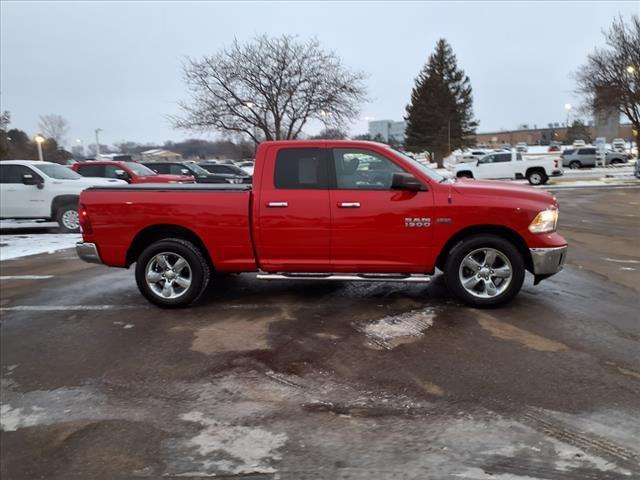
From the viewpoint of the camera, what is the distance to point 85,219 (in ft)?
18.9

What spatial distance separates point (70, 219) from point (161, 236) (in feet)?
26.3

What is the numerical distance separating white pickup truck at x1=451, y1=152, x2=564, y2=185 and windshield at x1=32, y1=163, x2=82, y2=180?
19829 mm

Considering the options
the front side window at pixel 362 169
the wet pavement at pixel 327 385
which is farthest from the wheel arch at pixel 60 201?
the front side window at pixel 362 169

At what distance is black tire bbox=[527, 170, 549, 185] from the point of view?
25.6 metres

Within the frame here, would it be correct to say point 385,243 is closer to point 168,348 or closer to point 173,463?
point 168,348

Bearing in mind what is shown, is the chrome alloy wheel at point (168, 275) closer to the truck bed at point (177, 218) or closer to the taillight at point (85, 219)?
the truck bed at point (177, 218)

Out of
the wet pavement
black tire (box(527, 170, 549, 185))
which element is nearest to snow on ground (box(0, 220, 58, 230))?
the wet pavement

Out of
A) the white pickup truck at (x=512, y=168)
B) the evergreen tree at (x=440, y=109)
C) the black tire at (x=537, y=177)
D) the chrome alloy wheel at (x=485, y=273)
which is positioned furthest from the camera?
the evergreen tree at (x=440, y=109)

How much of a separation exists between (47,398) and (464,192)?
4294 mm

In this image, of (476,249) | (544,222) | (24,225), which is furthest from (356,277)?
(24,225)

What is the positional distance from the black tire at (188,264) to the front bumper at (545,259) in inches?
141

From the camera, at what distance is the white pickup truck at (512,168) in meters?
25.3

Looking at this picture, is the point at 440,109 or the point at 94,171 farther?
the point at 440,109

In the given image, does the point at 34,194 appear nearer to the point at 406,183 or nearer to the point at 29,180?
the point at 29,180
